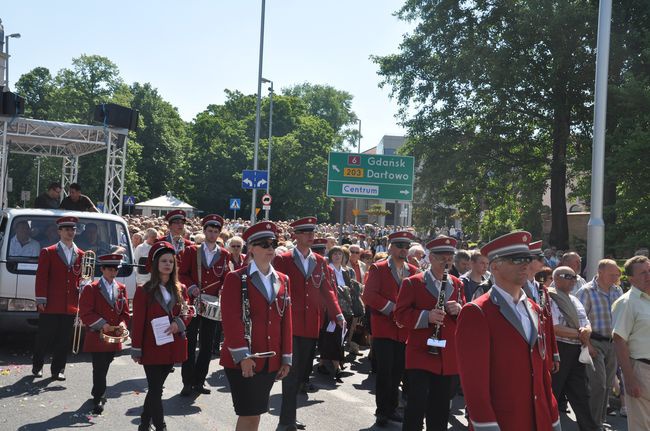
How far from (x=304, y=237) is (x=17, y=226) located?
5963mm

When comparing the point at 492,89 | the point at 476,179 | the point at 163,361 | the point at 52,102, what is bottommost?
the point at 163,361

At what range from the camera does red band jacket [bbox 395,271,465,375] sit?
6.54 meters

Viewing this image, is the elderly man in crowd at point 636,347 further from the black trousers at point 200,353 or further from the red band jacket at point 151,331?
the black trousers at point 200,353

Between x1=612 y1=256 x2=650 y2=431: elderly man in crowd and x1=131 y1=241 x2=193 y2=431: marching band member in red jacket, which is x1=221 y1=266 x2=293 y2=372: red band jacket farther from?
x1=612 y1=256 x2=650 y2=431: elderly man in crowd

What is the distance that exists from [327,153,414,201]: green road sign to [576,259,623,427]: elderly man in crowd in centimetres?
1292

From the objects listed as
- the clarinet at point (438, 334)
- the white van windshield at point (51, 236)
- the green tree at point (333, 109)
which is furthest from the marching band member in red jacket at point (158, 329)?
the green tree at point (333, 109)

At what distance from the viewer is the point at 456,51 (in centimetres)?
2845

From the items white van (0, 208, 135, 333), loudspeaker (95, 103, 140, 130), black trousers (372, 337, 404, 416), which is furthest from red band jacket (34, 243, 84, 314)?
loudspeaker (95, 103, 140, 130)

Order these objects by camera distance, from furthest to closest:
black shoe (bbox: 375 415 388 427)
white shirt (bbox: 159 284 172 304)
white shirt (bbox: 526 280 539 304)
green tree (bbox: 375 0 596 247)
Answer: green tree (bbox: 375 0 596 247) → black shoe (bbox: 375 415 388 427) → white shirt (bbox: 526 280 539 304) → white shirt (bbox: 159 284 172 304)

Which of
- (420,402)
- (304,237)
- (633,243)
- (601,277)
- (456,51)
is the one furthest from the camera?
(456,51)

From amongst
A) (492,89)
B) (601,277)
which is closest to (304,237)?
(601,277)

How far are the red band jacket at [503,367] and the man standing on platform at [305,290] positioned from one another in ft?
12.3

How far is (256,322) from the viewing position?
19.2ft

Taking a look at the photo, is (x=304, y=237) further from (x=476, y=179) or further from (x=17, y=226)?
(x=476, y=179)
